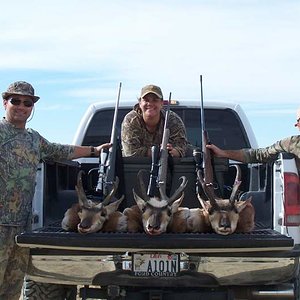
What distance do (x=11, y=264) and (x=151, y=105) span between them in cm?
194

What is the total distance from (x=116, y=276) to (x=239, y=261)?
2.86 ft

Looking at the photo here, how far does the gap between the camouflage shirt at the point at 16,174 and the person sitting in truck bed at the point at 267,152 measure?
4.96 ft

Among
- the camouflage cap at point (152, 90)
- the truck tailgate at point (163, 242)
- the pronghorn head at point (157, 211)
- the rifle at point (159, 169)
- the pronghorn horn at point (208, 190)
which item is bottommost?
the truck tailgate at point (163, 242)

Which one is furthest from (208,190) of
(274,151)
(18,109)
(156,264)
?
(18,109)

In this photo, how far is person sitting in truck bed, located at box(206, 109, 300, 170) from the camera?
5660 mm

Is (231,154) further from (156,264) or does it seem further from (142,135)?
(156,264)

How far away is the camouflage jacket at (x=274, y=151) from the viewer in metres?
5.65

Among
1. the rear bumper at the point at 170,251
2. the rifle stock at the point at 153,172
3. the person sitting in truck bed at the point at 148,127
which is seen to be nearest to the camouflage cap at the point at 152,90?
the person sitting in truck bed at the point at 148,127

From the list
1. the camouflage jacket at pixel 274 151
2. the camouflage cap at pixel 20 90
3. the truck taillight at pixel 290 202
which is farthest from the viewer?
the camouflage jacket at pixel 274 151

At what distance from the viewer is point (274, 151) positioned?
5766mm

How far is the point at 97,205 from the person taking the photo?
498 centimetres

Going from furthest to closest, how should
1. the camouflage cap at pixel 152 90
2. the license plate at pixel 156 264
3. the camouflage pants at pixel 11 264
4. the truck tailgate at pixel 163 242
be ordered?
the camouflage cap at pixel 152 90, the camouflage pants at pixel 11 264, the license plate at pixel 156 264, the truck tailgate at pixel 163 242

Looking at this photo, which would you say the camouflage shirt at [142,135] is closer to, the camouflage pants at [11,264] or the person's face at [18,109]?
the person's face at [18,109]

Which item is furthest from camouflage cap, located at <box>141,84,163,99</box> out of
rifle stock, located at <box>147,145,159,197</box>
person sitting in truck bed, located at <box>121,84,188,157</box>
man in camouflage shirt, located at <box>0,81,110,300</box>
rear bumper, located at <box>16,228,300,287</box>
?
rear bumper, located at <box>16,228,300,287</box>
